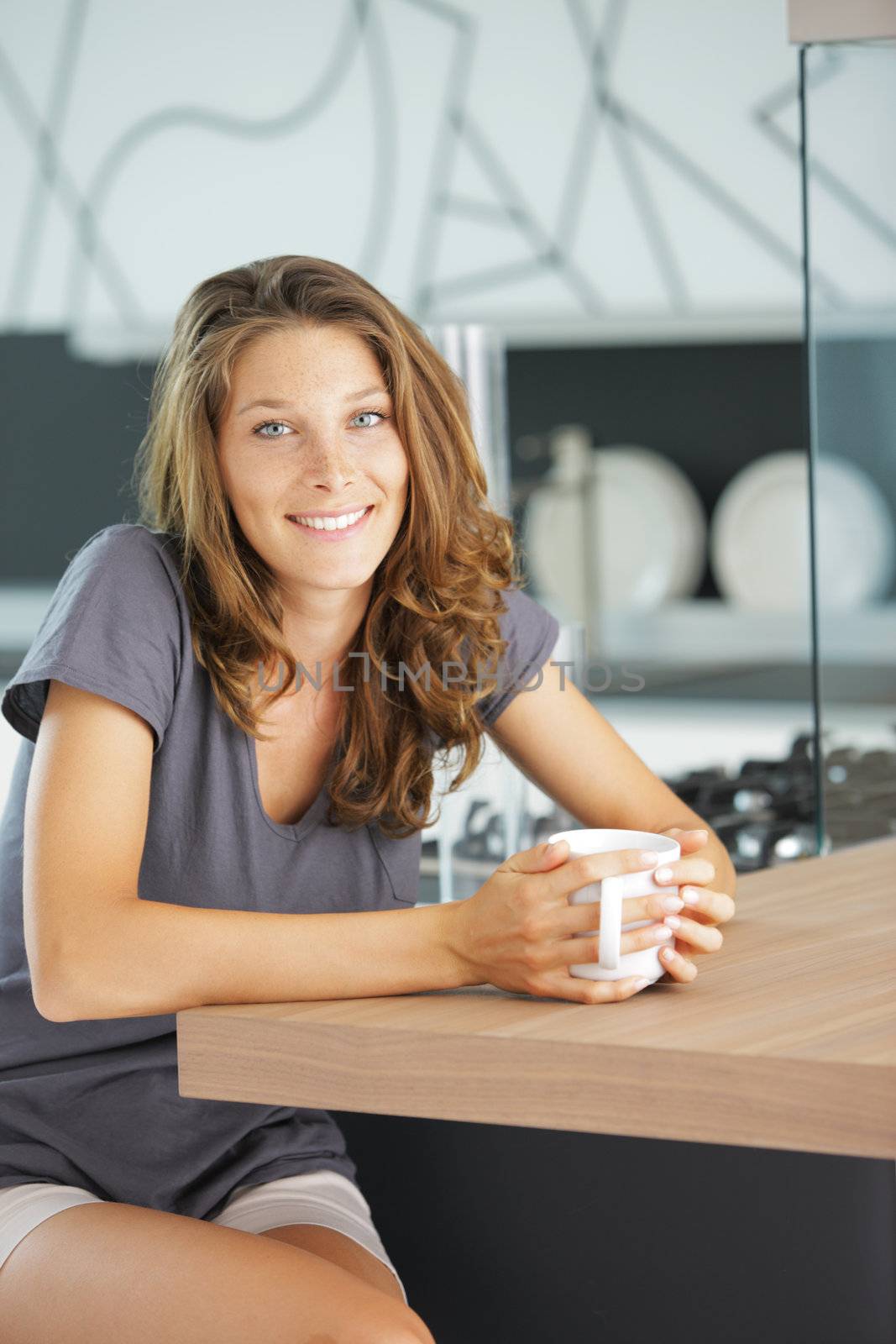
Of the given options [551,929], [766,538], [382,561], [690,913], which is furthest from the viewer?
[766,538]

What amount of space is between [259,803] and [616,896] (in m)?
0.34

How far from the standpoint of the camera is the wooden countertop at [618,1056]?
759mm

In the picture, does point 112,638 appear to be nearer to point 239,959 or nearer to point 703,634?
point 239,959

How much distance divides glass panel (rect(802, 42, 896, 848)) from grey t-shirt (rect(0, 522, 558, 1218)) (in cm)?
66

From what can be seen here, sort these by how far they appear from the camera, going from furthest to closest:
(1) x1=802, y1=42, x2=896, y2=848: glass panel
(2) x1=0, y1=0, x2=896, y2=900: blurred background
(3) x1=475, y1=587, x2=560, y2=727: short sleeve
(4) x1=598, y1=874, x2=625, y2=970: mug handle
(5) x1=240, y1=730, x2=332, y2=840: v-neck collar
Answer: (2) x1=0, y1=0, x2=896, y2=900: blurred background
(1) x1=802, y1=42, x2=896, y2=848: glass panel
(3) x1=475, y1=587, x2=560, y2=727: short sleeve
(5) x1=240, y1=730, x2=332, y2=840: v-neck collar
(4) x1=598, y1=874, x2=625, y2=970: mug handle

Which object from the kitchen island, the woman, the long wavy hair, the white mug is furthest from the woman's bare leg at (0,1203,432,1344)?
the long wavy hair

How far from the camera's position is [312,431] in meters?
1.16

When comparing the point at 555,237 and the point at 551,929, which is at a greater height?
the point at 555,237

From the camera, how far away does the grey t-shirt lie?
1064 mm

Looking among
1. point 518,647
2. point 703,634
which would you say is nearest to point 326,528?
point 518,647

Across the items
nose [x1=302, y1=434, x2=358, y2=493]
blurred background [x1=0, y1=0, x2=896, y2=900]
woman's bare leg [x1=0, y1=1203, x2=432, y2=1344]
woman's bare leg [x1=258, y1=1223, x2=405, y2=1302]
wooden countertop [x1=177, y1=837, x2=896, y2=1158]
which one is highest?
blurred background [x1=0, y1=0, x2=896, y2=900]

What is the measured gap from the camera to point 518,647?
1.28 metres

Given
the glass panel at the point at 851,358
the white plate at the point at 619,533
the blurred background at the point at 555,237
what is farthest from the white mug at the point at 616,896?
the white plate at the point at 619,533

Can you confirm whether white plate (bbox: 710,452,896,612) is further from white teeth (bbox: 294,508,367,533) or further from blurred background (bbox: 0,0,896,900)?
white teeth (bbox: 294,508,367,533)
